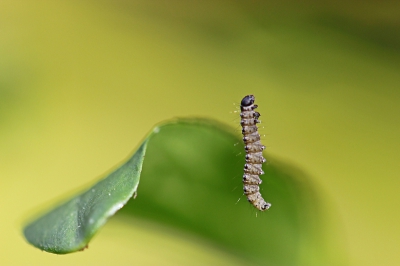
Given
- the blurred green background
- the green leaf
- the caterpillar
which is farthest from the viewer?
the blurred green background

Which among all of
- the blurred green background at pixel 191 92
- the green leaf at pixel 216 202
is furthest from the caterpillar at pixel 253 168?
the blurred green background at pixel 191 92

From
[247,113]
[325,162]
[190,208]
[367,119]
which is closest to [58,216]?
[190,208]

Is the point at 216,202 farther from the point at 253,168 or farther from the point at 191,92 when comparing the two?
the point at 191,92

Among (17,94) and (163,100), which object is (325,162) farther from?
(17,94)

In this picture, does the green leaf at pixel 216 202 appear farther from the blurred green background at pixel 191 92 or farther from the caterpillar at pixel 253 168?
the blurred green background at pixel 191 92

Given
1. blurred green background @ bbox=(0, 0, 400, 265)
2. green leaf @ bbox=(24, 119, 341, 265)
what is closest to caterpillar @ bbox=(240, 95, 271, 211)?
green leaf @ bbox=(24, 119, 341, 265)

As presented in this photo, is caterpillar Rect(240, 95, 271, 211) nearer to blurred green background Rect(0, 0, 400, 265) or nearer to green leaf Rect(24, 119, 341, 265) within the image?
green leaf Rect(24, 119, 341, 265)
